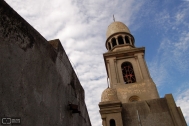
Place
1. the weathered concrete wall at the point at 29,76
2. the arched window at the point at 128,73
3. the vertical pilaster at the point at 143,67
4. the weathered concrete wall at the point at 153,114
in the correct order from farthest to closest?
the arched window at the point at 128,73, the vertical pilaster at the point at 143,67, the weathered concrete wall at the point at 153,114, the weathered concrete wall at the point at 29,76

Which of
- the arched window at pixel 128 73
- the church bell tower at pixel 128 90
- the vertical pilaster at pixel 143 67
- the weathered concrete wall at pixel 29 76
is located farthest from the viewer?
the arched window at pixel 128 73

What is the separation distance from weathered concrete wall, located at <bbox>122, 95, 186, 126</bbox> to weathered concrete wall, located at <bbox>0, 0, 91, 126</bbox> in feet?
28.5

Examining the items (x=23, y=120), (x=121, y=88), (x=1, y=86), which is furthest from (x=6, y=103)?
(x=121, y=88)

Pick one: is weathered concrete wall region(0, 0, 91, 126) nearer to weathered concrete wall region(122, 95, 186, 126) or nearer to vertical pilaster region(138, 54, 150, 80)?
weathered concrete wall region(122, 95, 186, 126)

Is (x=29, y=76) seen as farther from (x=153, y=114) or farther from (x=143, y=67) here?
(x=143, y=67)

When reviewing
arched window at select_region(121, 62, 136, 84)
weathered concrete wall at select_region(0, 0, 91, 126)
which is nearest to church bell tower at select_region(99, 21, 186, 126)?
arched window at select_region(121, 62, 136, 84)

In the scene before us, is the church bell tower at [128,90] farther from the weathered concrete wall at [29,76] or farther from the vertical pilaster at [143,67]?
the weathered concrete wall at [29,76]

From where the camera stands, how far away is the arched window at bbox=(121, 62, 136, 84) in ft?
52.5

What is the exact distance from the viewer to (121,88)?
14852 millimetres

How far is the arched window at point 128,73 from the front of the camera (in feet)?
52.5

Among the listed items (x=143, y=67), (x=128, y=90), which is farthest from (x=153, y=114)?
(x=143, y=67)

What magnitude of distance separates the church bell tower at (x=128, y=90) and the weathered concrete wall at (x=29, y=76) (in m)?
8.08

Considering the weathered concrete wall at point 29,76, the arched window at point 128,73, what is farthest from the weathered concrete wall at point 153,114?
the weathered concrete wall at point 29,76

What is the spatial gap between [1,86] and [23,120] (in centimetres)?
48
